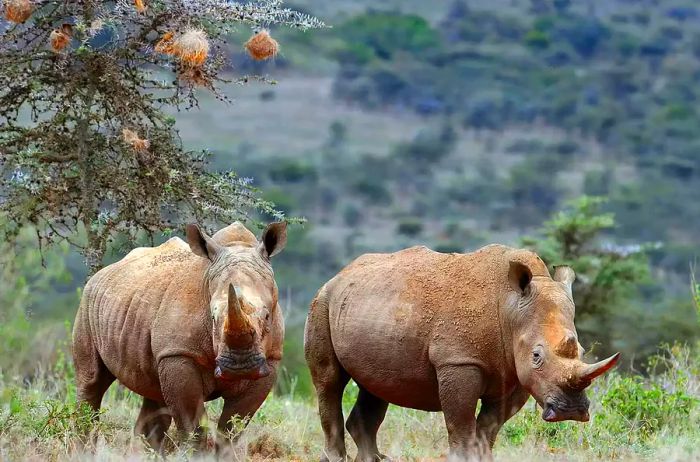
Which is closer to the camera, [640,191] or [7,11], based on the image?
[7,11]

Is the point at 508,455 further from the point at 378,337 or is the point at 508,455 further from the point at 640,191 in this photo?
the point at 640,191

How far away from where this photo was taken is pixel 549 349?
29.1ft

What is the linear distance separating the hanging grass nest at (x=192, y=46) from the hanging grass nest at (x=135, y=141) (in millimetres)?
775

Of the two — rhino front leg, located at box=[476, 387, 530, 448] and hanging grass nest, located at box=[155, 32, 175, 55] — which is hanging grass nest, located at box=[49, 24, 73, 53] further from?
rhino front leg, located at box=[476, 387, 530, 448]

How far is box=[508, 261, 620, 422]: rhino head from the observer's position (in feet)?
28.5

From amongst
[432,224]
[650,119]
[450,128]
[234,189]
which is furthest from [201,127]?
[234,189]

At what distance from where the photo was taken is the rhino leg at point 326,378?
10320 millimetres

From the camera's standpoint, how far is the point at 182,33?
11.5m

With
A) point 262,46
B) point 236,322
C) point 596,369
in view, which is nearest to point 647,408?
point 596,369

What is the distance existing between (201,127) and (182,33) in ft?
185

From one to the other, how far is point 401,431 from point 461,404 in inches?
102

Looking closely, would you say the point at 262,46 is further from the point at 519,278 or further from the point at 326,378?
the point at 519,278

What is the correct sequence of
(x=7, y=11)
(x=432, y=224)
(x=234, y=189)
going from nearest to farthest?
(x=7, y=11) → (x=234, y=189) → (x=432, y=224)

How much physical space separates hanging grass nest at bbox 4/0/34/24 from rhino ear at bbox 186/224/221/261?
286 cm
